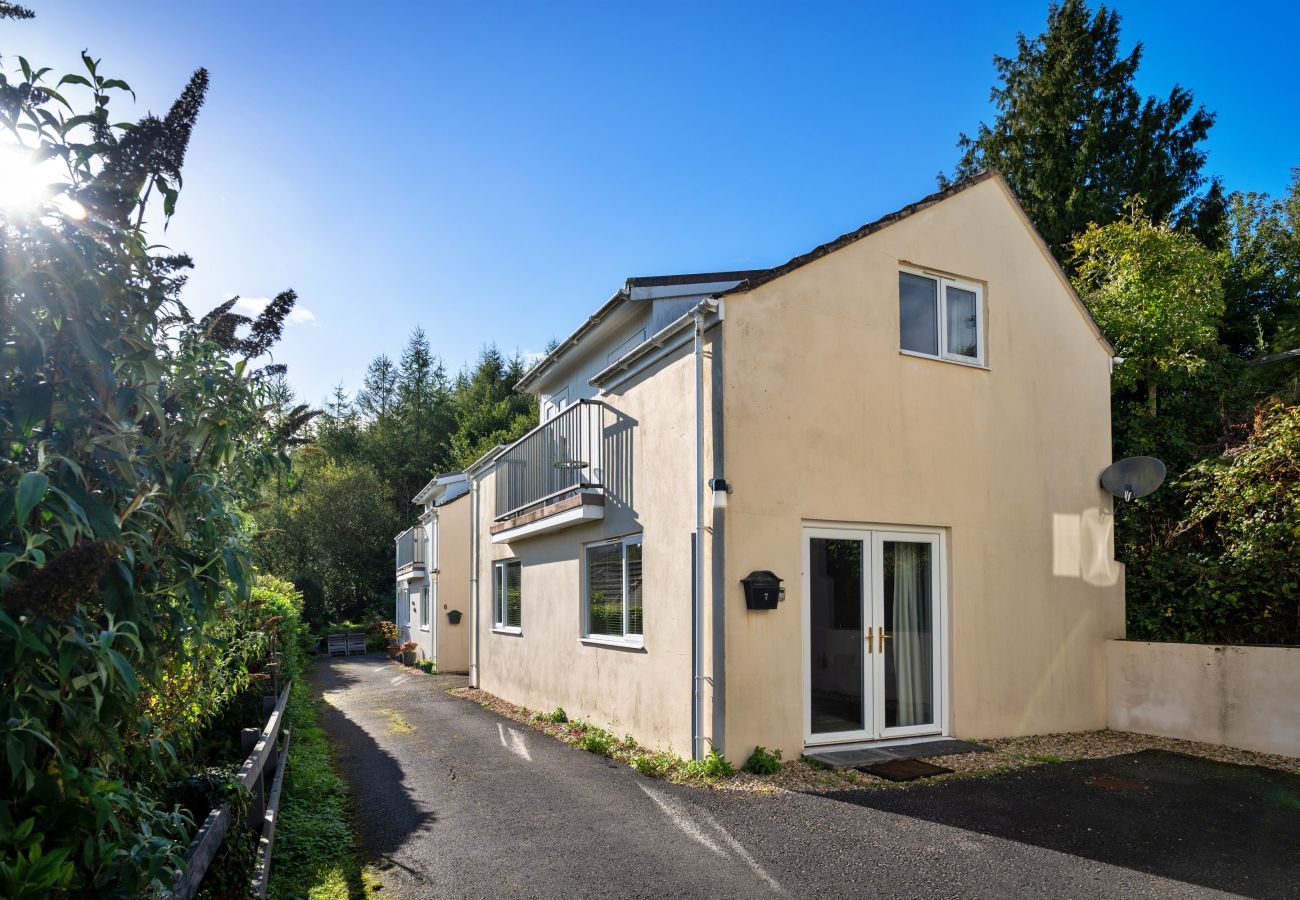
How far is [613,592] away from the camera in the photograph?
1066 cm

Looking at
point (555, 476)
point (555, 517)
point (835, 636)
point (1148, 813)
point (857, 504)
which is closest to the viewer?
point (1148, 813)

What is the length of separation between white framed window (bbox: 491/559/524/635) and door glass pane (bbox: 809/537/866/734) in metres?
6.87

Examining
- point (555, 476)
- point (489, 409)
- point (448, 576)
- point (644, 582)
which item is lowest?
point (448, 576)

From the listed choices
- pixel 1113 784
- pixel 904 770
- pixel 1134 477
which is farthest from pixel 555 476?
pixel 1113 784

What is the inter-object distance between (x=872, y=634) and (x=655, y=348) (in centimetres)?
399

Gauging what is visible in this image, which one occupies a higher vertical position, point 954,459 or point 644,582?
point 954,459

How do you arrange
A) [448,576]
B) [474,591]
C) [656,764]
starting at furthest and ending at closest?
[448,576] → [474,591] → [656,764]

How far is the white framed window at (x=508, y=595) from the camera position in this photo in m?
14.8

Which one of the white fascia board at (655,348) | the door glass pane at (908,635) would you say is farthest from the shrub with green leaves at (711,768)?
the white fascia board at (655,348)

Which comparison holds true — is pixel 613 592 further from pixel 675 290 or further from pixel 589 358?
pixel 589 358

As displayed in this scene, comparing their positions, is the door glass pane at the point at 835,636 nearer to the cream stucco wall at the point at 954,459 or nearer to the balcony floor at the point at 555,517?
the cream stucco wall at the point at 954,459

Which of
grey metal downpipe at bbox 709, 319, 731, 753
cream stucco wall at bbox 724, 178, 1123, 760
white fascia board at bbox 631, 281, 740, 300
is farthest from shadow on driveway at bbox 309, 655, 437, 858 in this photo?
white fascia board at bbox 631, 281, 740, 300

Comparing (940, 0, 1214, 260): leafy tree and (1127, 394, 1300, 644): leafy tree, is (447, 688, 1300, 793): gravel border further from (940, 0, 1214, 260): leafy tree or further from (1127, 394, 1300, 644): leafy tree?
(940, 0, 1214, 260): leafy tree

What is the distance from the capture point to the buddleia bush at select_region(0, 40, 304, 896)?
6.40 ft
